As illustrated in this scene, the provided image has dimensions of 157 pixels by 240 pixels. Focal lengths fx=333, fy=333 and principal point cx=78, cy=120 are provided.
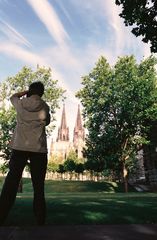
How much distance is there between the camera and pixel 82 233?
11.7ft

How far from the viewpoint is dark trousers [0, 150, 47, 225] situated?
4336 millimetres

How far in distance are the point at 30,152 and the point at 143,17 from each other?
667 centimetres

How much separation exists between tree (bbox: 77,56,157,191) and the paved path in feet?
106

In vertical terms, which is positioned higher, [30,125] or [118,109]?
[118,109]

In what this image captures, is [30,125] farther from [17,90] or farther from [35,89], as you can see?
[17,90]

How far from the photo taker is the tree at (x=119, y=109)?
36219mm

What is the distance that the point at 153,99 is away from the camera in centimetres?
3659

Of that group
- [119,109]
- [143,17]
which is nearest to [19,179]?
[143,17]

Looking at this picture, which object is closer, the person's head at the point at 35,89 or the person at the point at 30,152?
the person at the point at 30,152

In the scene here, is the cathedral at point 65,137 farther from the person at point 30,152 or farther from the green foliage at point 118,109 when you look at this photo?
the person at point 30,152

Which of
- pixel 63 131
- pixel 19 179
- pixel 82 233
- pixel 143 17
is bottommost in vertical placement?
pixel 82 233

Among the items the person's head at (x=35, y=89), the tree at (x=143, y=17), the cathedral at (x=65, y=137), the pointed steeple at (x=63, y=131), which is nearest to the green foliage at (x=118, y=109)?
the tree at (x=143, y=17)

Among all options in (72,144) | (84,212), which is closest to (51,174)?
(72,144)

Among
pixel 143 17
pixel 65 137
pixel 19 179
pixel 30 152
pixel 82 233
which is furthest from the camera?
pixel 65 137
